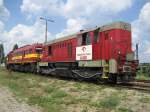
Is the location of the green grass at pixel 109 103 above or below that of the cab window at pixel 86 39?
below

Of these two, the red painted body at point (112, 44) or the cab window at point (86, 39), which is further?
the cab window at point (86, 39)

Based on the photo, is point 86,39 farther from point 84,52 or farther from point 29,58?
point 29,58

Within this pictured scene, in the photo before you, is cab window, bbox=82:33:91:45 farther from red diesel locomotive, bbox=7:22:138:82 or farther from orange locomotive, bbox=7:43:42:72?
orange locomotive, bbox=7:43:42:72

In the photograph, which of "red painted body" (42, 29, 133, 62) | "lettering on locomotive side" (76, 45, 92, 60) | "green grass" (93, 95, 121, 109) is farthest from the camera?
"lettering on locomotive side" (76, 45, 92, 60)

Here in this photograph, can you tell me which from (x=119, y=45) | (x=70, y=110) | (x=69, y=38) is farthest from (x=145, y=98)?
(x=69, y=38)

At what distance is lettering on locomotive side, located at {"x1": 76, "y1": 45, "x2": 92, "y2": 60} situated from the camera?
19388mm

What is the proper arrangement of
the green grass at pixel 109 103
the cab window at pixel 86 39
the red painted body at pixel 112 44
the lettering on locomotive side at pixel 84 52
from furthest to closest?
the cab window at pixel 86 39 < the lettering on locomotive side at pixel 84 52 < the red painted body at pixel 112 44 < the green grass at pixel 109 103

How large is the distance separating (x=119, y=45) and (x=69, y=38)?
20.4 feet

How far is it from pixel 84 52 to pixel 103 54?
2379mm

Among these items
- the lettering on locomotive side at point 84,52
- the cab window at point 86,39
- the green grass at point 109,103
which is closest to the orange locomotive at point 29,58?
the lettering on locomotive side at point 84,52

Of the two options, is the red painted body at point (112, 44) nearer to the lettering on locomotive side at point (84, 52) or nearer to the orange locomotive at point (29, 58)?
the lettering on locomotive side at point (84, 52)

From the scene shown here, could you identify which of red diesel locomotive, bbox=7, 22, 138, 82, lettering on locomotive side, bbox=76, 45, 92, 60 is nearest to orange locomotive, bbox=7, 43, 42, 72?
red diesel locomotive, bbox=7, 22, 138, 82

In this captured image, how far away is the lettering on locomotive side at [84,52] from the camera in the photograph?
1939 centimetres

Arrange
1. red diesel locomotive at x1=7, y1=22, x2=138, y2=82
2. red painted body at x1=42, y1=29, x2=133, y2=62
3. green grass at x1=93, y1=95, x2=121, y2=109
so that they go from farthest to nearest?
red painted body at x1=42, y1=29, x2=133, y2=62 < red diesel locomotive at x1=7, y1=22, x2=138, y2=82 < green grass at x1=93, y1=95, x2=121, y2=109
